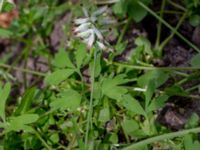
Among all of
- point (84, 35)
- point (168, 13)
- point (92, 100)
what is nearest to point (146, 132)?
point (92, 100)

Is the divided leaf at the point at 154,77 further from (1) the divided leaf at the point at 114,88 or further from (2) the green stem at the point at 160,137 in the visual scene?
(2) the green stem at the point at 160,137

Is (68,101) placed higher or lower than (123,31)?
lower

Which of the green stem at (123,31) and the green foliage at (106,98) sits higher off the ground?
the green stem at (123,31)

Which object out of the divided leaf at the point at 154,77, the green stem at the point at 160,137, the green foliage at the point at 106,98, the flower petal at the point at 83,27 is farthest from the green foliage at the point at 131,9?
the green stem at the point at 160,137

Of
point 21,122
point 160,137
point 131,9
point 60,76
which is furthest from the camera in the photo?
point 131,9

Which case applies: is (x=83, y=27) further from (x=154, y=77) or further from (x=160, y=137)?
(x=160, y=137)

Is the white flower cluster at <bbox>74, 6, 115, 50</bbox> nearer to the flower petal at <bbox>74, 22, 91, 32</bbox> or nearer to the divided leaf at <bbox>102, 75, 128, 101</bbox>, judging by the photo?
the flower petal at <bbox>74, 22, 91, 32</bbox>

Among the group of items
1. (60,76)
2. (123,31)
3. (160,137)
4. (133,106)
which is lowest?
(160,137)

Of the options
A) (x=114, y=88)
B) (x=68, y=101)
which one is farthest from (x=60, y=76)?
(x=114, y=88)

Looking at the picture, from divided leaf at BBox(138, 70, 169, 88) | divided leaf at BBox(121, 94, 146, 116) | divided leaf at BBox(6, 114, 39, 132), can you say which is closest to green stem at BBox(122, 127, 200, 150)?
divided leaf at BBox(121, 94, 146, 116)

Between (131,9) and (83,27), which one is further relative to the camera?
(131,9)

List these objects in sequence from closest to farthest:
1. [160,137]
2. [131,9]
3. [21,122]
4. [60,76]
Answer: [160,137] → [21,122] → [60,76] → [131,9]
